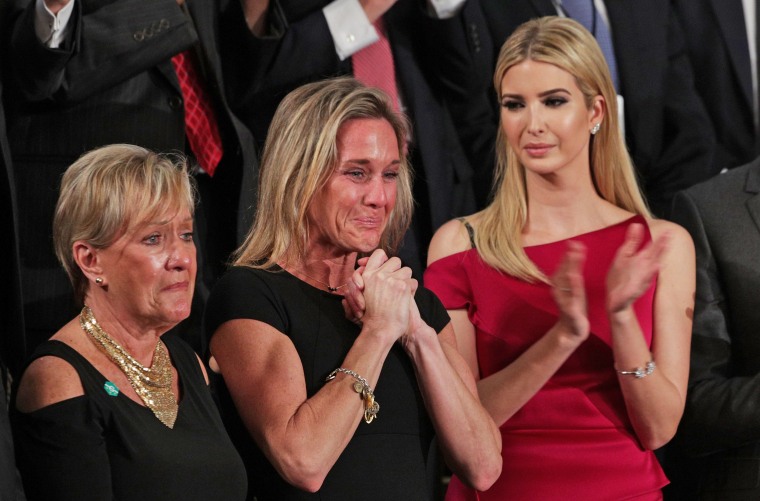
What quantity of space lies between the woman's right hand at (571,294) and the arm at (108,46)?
0.99m

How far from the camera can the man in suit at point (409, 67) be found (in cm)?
316

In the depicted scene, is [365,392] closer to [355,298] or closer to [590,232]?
[355,298]

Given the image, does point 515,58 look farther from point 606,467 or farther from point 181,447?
point 181,447

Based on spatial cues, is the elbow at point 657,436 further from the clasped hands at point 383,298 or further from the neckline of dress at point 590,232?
the clasped hands at point 383,298

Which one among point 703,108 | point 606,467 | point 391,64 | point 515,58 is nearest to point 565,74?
point 515,58

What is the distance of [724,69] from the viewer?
13.7 ft

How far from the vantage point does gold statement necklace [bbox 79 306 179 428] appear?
2.08m

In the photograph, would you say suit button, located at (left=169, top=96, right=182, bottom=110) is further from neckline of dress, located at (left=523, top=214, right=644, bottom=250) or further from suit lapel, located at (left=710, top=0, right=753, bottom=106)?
suit lapel, located at (left=710, top=0, right=753, bottom=106)

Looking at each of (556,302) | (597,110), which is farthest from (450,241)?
(597,110)

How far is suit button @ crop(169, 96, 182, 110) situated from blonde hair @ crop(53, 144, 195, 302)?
72 centimetres

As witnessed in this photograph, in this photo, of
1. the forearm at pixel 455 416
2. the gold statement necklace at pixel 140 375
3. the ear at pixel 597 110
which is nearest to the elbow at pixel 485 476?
the forearm at pixel 455 416

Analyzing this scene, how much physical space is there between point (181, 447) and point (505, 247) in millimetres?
1159

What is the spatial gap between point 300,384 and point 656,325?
1086 mm

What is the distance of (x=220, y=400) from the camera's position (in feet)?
7.63
